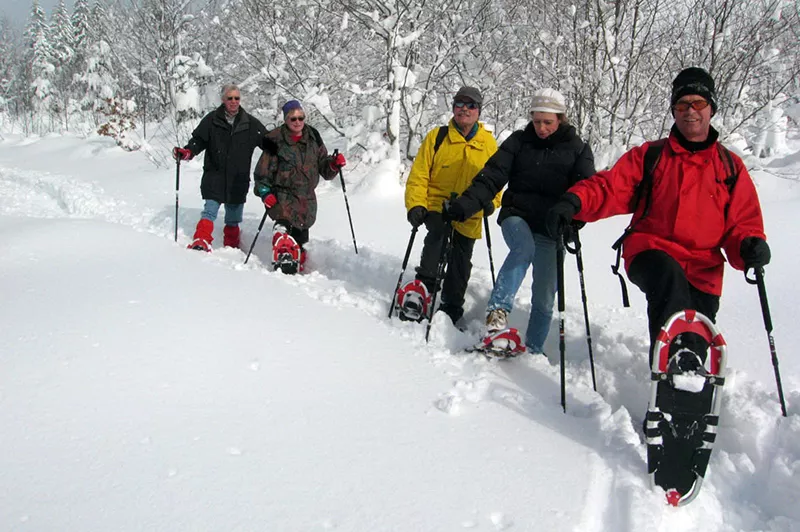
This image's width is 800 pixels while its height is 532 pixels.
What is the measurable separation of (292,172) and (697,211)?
14.1 feet

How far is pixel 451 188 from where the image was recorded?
465cm

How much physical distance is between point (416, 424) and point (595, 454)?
902 mm

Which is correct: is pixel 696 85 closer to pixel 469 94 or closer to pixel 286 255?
pixel 469 94

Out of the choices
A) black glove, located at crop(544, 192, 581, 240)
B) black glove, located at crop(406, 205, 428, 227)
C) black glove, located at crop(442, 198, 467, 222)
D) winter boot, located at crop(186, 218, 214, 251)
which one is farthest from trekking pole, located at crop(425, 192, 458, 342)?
winter boot, located at crop(186, 218, 214, 251)

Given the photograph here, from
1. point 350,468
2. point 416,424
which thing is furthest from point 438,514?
point 416,424

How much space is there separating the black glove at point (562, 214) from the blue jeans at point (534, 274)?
745mm

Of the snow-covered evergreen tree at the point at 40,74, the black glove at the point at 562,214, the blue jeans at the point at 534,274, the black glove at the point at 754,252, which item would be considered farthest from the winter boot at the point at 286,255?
the snow-covered evergreen tree at the point at 40,74

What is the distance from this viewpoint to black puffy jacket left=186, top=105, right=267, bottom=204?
6691mm


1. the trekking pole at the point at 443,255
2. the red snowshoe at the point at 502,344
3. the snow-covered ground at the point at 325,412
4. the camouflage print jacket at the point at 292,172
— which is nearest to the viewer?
the snow-covered ground at the point at 325,412

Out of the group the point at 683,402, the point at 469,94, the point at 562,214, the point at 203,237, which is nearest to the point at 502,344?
the point at 562,214

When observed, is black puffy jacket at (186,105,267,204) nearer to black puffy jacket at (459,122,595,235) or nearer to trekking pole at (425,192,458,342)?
trekking pole at (425,192,458,342)

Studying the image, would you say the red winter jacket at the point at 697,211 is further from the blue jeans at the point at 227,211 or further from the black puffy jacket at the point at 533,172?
the blue jeans at the point at 227,211

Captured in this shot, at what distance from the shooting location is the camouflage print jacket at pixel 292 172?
6077 millimetres

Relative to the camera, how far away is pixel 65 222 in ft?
22.1
